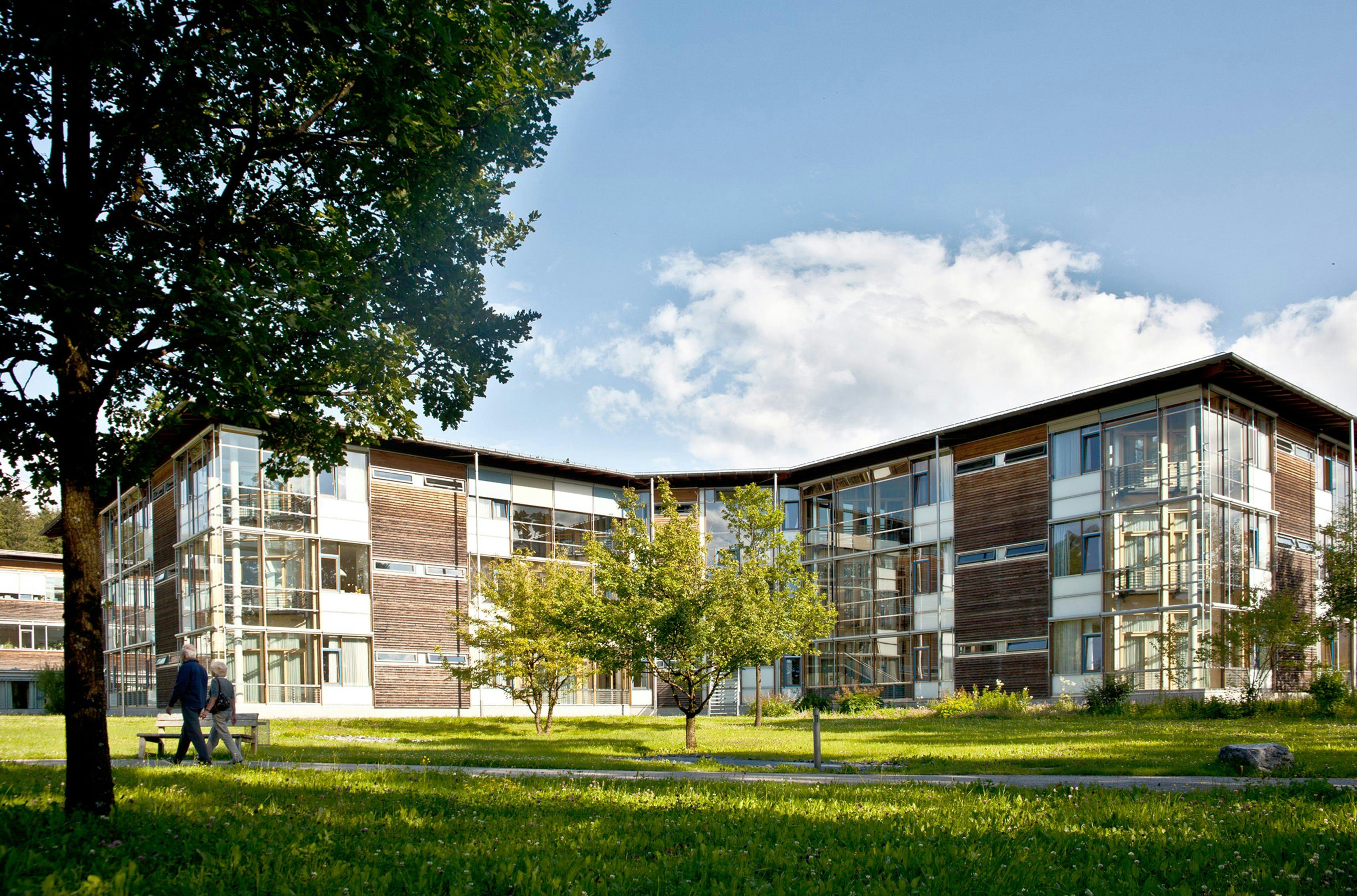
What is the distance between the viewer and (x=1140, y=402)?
33406 millimetres

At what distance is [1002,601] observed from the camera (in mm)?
37000

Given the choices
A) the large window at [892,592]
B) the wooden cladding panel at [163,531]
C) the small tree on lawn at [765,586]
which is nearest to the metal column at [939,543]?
the large window at [892,592]

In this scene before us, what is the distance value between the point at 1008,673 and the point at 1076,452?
7.86 m

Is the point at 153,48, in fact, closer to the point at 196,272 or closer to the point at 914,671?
the point at 196,272

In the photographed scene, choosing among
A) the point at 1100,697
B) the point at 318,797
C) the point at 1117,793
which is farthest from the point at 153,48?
the point at 1100,697

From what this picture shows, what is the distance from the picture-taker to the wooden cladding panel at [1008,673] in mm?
35094

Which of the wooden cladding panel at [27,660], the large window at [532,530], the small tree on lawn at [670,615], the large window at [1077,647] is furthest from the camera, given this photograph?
the wooden cladding panel at [27,660]

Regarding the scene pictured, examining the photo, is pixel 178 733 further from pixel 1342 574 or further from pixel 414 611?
pixel 1342 574

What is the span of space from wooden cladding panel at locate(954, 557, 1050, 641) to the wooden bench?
26037 millimetres

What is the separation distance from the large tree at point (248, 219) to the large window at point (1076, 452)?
93.8 feet

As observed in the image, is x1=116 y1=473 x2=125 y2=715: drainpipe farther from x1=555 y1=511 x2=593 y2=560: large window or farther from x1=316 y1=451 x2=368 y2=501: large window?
x1=555 y1=511 x2=593 y2=560: large window

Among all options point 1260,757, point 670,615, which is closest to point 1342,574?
point 670,615

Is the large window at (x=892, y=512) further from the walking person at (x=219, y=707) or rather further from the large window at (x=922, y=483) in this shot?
the walking person at (x=219, y=707)

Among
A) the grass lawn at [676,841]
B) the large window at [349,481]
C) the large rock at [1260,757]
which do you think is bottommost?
the large rock at [1260,757]
